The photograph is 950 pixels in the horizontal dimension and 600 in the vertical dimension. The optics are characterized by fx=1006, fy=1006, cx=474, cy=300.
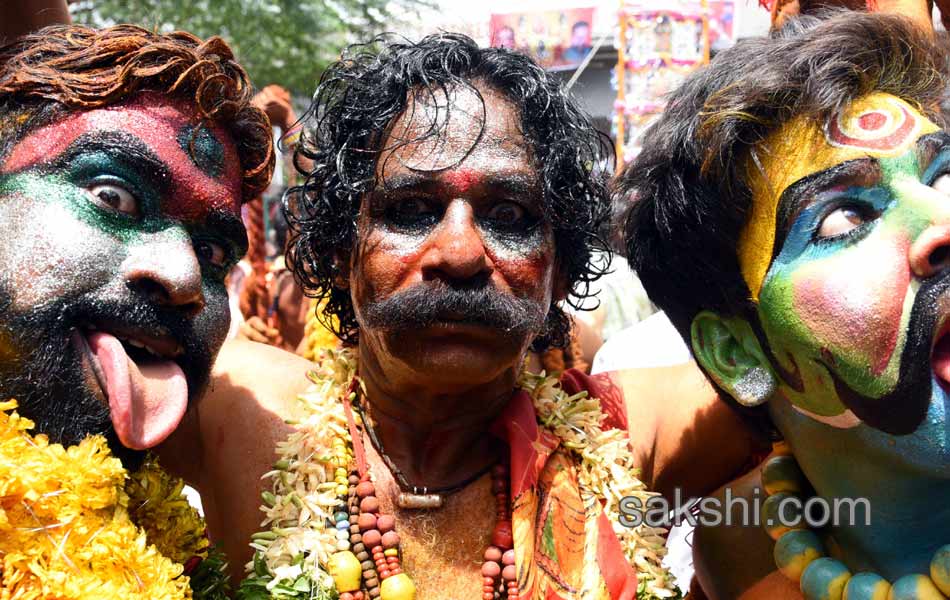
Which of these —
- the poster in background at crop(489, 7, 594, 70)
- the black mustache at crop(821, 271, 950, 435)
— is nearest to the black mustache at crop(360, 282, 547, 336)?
the black mustache at crop(821, 271, 950, 435)

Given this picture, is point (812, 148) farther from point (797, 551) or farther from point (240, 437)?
point (240, 437)

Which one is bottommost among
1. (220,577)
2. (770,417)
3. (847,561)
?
(220,577)

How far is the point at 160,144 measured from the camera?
216 cm

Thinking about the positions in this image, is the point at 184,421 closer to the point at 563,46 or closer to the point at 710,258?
the point at 710,258

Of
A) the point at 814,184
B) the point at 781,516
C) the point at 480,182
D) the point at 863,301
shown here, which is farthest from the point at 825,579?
the point at 480,182

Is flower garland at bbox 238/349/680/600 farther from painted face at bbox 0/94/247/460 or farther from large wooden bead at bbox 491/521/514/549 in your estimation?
painted face at bbox 0/94/247/460

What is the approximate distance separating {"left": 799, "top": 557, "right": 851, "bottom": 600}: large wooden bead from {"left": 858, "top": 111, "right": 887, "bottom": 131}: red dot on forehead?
0.99 metres

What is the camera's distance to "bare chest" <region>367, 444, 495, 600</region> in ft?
8.02

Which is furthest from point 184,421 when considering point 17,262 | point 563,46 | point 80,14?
point 563,46

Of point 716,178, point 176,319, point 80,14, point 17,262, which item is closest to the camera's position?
point 17,262

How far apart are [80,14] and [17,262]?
10.7 meters

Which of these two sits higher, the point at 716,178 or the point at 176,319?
the point at 716,178

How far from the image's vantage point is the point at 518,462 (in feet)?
8.26

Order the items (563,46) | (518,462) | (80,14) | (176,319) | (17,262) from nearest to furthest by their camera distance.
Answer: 1. (17,262)
2. (176,319)
3. (518,462)
4. (80,14)
5. (563,46)
